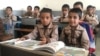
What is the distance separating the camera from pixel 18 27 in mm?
3553

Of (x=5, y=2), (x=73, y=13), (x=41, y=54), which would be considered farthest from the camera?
(x=5, y=2)

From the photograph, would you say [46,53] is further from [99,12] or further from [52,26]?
[99,12]

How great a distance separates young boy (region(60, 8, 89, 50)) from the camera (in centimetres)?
165

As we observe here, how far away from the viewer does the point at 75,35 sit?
1.71 m

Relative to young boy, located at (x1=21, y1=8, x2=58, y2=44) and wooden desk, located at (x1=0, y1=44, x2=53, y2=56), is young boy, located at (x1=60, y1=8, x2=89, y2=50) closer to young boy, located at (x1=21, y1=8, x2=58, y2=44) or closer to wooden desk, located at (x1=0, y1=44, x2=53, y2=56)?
young boy, located at (x1=21, y1=8, x2=58, y2=44)

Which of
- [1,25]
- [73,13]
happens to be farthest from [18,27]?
[73,13]

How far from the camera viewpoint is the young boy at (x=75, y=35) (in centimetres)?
165

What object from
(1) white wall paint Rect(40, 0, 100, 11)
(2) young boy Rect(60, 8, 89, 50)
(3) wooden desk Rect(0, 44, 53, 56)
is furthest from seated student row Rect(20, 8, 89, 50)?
(1) white wall paint Rect(40, 0, 100, 11)

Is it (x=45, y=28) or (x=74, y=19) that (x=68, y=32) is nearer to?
(x=74, y=19)

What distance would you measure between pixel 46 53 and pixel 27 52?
131mm

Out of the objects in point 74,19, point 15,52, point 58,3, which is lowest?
point 15,52

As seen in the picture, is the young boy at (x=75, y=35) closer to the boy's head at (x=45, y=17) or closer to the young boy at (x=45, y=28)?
the young boy at (x=45, y=28)

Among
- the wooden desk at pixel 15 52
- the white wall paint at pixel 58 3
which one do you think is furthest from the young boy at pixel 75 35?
the white wall paint at pixel 58 3

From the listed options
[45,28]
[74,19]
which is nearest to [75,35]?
[74,19]
